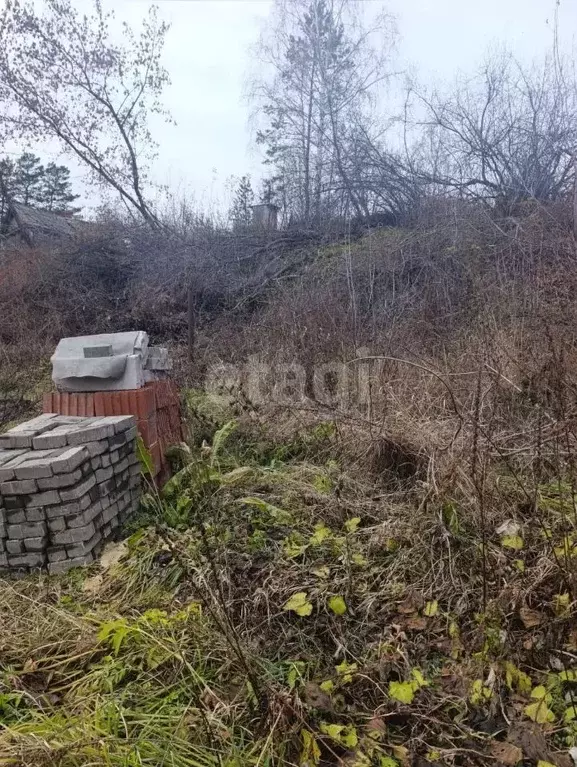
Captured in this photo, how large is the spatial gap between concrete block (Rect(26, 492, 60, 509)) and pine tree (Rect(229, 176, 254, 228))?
1060cm

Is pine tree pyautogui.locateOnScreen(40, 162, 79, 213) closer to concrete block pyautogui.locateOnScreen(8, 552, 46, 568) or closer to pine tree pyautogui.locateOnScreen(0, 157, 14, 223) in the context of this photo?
pine tree pyautogui.locateOnScreen(0, 157, 14, 223)

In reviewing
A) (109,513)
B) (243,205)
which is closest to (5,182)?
(243,205)

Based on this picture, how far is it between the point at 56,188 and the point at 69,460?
1078 inches

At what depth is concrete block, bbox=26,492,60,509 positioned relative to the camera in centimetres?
262

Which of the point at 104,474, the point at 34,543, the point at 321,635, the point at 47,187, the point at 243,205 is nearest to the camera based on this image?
the point at 321,635

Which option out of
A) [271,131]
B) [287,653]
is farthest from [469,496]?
[271,131]

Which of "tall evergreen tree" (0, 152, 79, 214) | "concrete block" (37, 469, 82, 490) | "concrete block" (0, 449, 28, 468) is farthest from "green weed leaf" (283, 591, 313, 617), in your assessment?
"tall evergreen tree" (0, 152, 79, 214)

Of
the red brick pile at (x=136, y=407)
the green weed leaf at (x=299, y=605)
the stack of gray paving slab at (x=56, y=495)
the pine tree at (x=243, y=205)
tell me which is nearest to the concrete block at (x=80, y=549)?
the stack of gray paving slab at (x=56, y=495)

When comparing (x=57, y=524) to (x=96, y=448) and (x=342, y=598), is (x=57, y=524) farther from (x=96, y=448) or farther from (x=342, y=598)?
(x=342, y=598)

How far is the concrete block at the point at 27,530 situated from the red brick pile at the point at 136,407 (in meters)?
0.94

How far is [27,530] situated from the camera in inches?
105

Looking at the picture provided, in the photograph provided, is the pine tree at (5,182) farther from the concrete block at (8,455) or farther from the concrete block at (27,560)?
the concrete block at (27,560)

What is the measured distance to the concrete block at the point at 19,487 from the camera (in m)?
2.58

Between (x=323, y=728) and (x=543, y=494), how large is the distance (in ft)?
6.38
